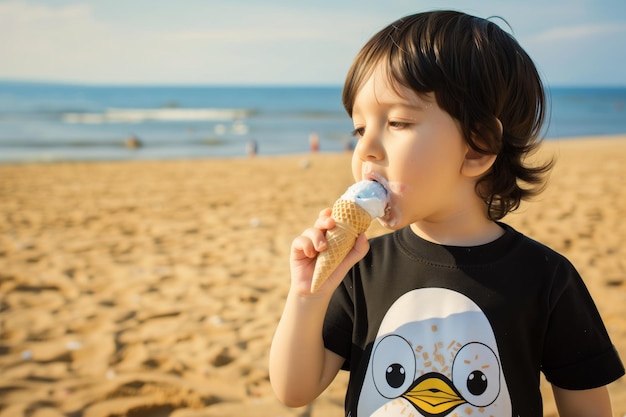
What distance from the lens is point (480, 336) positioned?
1482 millimetres

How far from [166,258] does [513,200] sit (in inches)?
172

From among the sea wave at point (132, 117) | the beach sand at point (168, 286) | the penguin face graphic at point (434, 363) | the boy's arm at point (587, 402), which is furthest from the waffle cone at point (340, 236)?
the sea wave at point (132, 117)

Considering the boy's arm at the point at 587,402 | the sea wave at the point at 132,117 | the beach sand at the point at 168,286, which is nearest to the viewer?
the boy's arm at the point at 587,402

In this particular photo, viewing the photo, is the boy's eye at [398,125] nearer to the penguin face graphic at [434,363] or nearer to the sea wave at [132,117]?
the penguin face graphic at [434,363]

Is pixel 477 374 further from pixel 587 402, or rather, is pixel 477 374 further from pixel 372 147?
pixel 372 147

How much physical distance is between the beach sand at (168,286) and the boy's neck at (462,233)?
152 cm

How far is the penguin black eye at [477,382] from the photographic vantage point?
4.76ft

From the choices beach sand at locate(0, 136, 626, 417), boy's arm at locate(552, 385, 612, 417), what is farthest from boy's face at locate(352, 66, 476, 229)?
beach sand at locate(0, 136, 626, 417)

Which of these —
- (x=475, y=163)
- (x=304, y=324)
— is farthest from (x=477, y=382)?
(x=475, y=163)

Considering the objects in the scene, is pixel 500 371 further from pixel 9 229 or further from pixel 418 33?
pixel 9 229

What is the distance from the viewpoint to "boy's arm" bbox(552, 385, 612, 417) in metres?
1.54

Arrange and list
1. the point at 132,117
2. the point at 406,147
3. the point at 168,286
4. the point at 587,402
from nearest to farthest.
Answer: the point at 406,147 → the point at 587,402 → the point at 168,286 → the point at 132,117

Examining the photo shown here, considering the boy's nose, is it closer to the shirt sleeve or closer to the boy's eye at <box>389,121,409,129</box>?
the boy's eye at <box>389,121,409,129</box>

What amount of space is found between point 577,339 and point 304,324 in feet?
2.50
